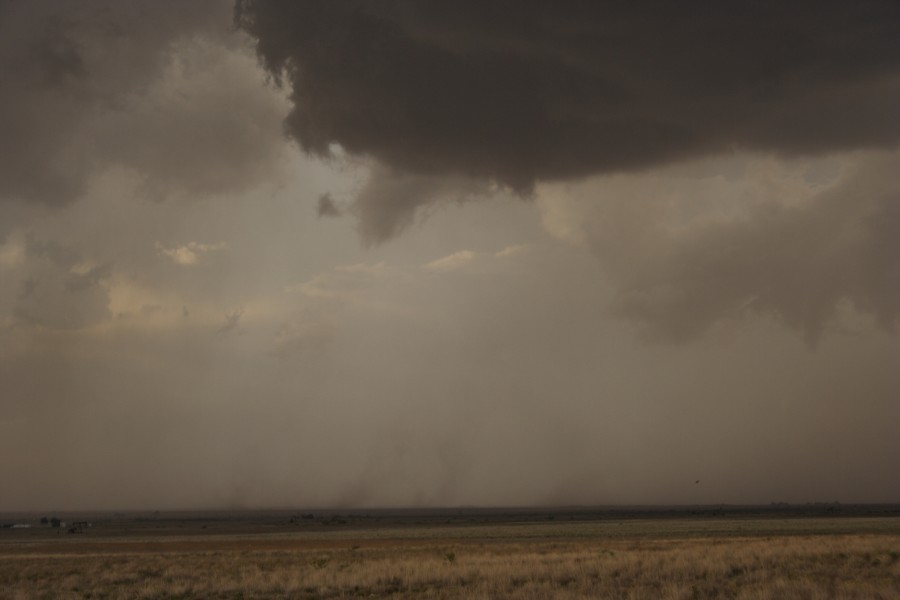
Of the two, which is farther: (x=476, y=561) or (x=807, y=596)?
(x=476, y=561)

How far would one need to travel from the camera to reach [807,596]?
1909cm

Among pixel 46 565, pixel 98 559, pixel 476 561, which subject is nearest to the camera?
pixel 476 561

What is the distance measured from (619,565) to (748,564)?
14.8 ft

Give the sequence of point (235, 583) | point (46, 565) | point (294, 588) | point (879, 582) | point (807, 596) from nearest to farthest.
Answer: point (807, 596) → point (879, 582) → point (294, 588) → point (235, 583) → point (46, 565)

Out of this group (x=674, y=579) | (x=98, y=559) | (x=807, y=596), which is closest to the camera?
(x=807, y=596)

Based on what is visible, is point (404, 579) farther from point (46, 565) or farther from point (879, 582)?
point (46, 565)

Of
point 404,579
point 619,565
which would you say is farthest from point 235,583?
point 619,565

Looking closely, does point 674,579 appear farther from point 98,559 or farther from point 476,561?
point 98,559

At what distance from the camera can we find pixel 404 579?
27422 mm

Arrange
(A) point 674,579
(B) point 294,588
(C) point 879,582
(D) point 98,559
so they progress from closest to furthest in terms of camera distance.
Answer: (C) point 879,582, (A) point 674,579, (B) point 294,588, (D) point 98,559

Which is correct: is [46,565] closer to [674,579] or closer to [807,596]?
[674,579]

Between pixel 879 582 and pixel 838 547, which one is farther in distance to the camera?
pixel 838 547

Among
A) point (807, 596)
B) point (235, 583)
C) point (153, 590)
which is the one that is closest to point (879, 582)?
point (807, 596)

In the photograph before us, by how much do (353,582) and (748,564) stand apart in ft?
46.5
